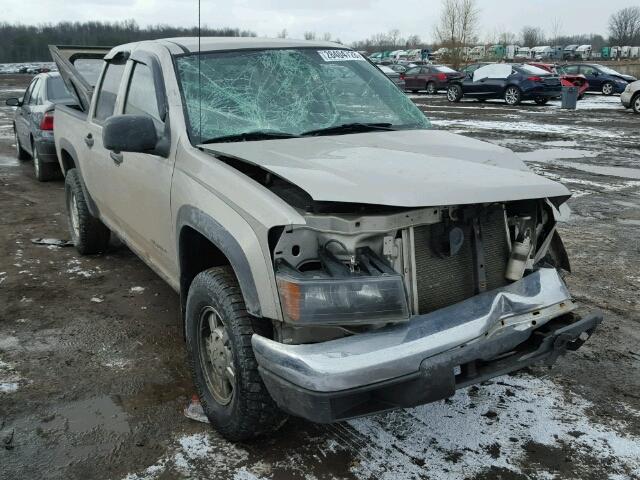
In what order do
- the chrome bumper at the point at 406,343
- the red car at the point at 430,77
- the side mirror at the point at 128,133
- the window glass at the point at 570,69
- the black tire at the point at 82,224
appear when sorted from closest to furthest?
1. the chrome bumper at the point at 406,343
2. the side mirror at the point at 128,133
3. the black tire at the point at 82,224
4. the window glass at the point at 570,69
5. the red car at the point at 430,77

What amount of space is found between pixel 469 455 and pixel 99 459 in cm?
173

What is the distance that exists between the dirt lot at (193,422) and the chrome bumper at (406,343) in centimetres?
68

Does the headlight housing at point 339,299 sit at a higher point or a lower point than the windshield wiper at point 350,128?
lower

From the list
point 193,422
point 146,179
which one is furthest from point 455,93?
point 193,422

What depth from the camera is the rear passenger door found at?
11.8ft

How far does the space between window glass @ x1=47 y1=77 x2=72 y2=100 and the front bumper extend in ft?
28.0

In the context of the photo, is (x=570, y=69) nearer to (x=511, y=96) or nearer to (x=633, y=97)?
(x=511, y=96)

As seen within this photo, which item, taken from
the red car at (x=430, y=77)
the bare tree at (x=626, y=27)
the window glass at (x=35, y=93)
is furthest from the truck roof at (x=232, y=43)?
the bare tree at (x=626, y=27)

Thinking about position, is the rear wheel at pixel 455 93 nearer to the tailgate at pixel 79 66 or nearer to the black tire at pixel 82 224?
the tailgate at pixel 79 66

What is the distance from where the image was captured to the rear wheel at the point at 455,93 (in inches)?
1049

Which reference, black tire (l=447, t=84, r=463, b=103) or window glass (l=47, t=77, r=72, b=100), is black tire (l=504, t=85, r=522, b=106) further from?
window glass (l=47, t=77, r=72, b=100)

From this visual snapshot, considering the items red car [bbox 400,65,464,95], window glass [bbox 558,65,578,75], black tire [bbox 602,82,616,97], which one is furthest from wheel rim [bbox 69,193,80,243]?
black tire [bbox 602,82,616,97]

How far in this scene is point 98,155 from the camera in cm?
483

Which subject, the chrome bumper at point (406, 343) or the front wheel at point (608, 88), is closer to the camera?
the chrome bumper at point (406, 343)
